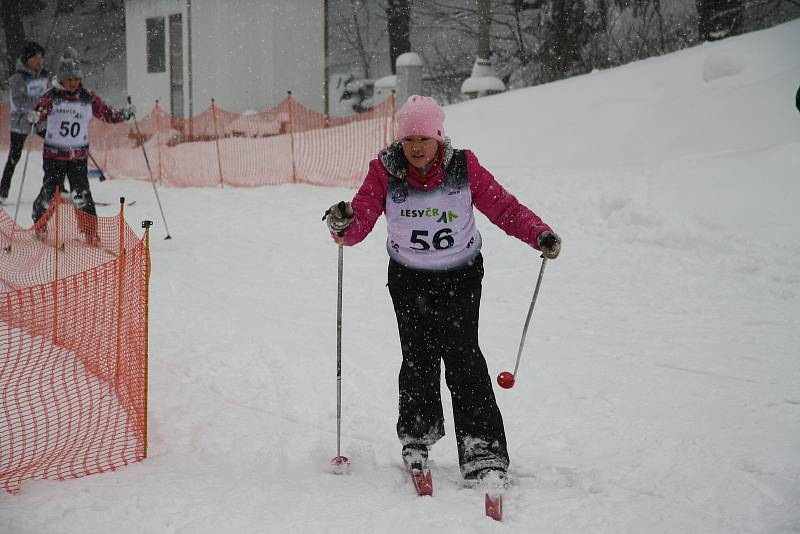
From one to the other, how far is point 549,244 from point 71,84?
21.6ft

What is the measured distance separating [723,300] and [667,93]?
6.85 m

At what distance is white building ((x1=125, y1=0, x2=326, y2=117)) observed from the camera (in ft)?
70.8

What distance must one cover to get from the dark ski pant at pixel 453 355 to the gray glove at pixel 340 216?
1.21 ft

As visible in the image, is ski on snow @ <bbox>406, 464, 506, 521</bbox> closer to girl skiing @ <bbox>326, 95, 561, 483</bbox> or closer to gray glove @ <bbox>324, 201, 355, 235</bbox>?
girl skiing @ <bbox>326, 95, 561, 483</bbox>

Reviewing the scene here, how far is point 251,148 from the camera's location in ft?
54.7

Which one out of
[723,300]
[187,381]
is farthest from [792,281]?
[187,381]

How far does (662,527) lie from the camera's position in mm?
3049

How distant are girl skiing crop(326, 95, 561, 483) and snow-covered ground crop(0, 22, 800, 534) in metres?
0.32

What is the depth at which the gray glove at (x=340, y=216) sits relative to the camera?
310 cm

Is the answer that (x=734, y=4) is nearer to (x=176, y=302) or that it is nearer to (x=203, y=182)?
(x=203, y=182)

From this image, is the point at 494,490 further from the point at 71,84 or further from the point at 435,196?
the point at 71,84

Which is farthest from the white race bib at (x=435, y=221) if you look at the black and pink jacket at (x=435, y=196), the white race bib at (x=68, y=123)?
the white race bib at (x=68, y=123)

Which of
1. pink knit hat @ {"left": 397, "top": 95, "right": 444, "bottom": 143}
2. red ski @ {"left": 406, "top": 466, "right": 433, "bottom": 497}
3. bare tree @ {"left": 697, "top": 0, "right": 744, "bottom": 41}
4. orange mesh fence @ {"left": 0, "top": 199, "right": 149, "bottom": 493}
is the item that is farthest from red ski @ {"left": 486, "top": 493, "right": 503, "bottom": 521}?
bare tree @ {"left": 697, "top": 0, "right": 744, "bottom": 41}

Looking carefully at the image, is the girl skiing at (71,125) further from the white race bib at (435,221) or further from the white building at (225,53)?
the white building at (225,53)
